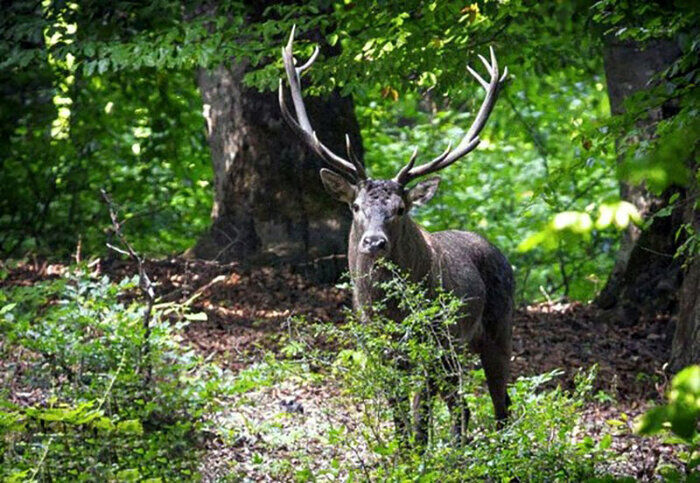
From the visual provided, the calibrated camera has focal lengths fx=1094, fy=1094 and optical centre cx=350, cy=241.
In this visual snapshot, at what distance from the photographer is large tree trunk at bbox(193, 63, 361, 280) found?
10336 millimetres

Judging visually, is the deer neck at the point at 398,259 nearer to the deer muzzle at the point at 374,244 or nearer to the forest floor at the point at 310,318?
the deer muzzle at the point at 374,244

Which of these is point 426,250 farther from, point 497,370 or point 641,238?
point 641,238

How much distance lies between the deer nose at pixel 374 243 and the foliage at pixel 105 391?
115 cm

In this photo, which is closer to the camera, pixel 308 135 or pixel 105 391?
pixel 105 391

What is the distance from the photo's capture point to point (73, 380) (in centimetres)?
667

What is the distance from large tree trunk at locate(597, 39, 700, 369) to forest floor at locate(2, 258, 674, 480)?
0.19 metres

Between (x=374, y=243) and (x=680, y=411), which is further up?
(x=680, y=411)

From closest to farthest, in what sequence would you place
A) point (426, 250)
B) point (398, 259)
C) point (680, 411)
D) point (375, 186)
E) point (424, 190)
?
point (680, 411), point (398, 259), point (375, 186), point (426, 250), point (424, 190)

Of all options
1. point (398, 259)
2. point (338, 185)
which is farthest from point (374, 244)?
point (338, 185)

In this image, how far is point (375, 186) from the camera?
6988mm

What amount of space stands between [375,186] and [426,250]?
0.56 m

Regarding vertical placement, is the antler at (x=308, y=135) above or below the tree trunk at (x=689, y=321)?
above

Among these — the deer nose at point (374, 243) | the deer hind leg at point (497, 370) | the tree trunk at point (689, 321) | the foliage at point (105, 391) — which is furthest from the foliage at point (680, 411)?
the tree trunk at point (689, 321)

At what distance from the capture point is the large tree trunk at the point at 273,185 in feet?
33.9
